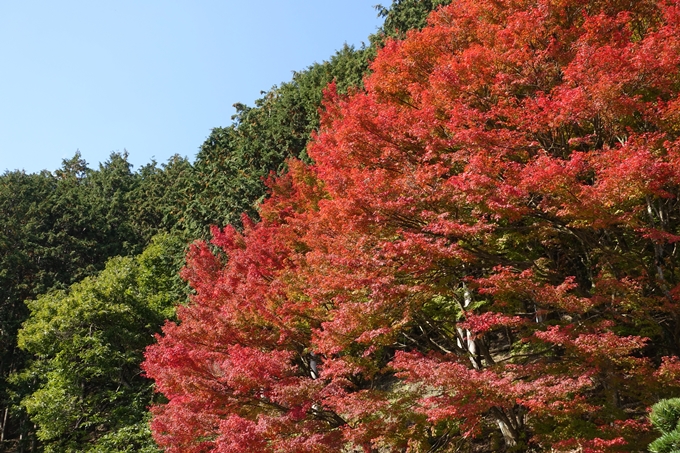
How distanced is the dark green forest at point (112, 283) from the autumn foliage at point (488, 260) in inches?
376

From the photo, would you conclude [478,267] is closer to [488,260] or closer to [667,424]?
[488,260]

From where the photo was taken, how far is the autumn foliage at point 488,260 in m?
7.99

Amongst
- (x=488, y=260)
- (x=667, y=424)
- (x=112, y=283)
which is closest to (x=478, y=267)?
(x=488, y=260)

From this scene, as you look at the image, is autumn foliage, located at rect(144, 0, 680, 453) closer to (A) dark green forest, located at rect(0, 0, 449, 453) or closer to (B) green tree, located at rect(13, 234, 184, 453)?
(A) dark green forest, located at rect(0, 0, 449, 453)

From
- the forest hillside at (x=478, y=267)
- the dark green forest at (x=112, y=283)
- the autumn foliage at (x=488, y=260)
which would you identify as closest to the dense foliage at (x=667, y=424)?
the forest hillside at (x=478, y=267)

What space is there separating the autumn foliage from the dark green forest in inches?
376

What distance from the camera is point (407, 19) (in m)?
27.4

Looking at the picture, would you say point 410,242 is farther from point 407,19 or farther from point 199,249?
point 407,19

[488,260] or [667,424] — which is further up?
[488,260]

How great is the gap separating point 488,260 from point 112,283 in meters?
22.1

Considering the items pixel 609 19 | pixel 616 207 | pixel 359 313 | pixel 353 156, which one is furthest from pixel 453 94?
pixel 359 313

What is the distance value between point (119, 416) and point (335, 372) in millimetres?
16162

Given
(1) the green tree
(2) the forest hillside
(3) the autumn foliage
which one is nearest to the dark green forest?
(1) the green tree

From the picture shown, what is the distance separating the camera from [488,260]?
32.3ft
